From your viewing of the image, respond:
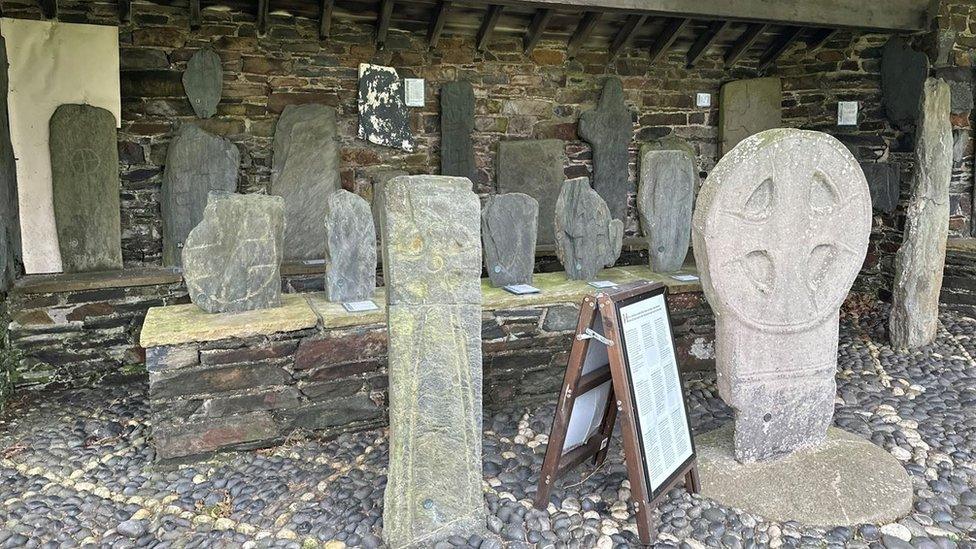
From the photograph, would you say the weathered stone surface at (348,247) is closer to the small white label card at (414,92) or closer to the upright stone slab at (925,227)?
Result: the small white label card at (414,92)

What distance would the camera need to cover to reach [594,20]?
561 cm

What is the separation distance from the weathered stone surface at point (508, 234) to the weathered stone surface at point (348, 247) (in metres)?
0.70

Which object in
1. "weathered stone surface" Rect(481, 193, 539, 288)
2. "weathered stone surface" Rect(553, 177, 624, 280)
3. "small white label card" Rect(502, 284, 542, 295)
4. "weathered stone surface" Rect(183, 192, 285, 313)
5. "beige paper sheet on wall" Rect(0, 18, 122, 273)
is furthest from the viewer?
"beige paper sheet on wall" Rect(0, 18, 122, 273)

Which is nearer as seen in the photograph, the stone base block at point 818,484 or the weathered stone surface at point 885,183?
the stone base block at point 818,484

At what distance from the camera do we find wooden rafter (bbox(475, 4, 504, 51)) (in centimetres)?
532

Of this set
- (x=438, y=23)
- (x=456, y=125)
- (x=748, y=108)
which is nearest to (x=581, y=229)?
A: (x=456, y=125)

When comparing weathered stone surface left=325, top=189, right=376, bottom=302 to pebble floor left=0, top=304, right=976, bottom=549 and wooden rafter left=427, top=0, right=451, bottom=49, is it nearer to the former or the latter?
pebble floor left=0, top=304, right=976, bottom=549

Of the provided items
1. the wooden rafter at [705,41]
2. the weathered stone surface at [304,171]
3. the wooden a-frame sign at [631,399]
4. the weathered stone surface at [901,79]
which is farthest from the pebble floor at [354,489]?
the wooden rafter at [705,41]

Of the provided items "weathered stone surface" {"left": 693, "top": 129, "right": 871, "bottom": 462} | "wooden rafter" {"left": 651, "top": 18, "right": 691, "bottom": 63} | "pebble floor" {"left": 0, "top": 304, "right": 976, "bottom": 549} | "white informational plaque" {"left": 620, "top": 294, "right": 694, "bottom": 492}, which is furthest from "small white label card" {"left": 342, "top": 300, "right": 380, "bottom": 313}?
"wooden rafter" {"left": 651, "top": 18, "right": 691, "bottom": 63}

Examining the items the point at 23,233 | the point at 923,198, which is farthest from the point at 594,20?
the point at 23,233

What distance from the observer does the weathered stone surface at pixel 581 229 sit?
4.02 metres

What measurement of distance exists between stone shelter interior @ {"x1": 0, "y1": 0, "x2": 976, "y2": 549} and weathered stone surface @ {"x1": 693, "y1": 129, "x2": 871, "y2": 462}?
0.02 m

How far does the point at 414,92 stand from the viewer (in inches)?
226

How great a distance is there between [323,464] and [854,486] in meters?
2.20
